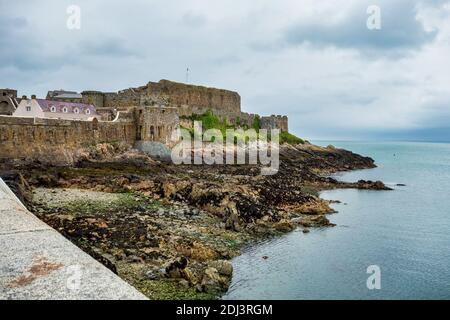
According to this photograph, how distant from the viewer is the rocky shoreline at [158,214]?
13.5 metres

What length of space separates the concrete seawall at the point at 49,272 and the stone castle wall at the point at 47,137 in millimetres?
27490

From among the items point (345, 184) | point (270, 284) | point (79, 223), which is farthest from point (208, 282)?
point (345, 184)

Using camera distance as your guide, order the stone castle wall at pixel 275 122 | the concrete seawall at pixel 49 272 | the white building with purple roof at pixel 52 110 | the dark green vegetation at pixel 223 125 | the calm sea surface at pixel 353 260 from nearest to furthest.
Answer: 1. the concrete seawall at pixel 49 272
2. the calm sea surface at pixel 353 260
3. the white building with purple roof at pixel 52 110
4. the dark green vegetation at pixel 223 125
5. the stone castle wall at pixel 275 122

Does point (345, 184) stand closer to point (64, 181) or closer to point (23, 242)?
point (64, 181)

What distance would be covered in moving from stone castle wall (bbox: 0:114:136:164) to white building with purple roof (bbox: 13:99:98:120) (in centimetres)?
612

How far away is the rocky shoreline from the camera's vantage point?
44.3ft

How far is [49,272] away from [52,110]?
40.7m

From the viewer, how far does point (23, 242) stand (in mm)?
7133

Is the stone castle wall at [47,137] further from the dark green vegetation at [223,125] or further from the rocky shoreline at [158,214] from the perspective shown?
the dark green vegetation at [223,125]

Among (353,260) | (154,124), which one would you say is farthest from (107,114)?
(353,260)

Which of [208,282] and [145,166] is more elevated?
[145,166]

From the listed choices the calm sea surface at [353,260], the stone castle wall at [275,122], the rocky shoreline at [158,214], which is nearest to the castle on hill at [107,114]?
the rocky shoreline at [158,214]

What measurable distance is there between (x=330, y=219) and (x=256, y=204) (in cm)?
481

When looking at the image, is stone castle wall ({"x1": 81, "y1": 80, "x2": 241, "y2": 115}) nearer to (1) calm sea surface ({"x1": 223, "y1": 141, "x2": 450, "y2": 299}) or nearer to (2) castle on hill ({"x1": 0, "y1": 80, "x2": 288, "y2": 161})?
(2) castle on hill ({"x1": 0, "y1": 80, "x2": 288, "y2": 161})
